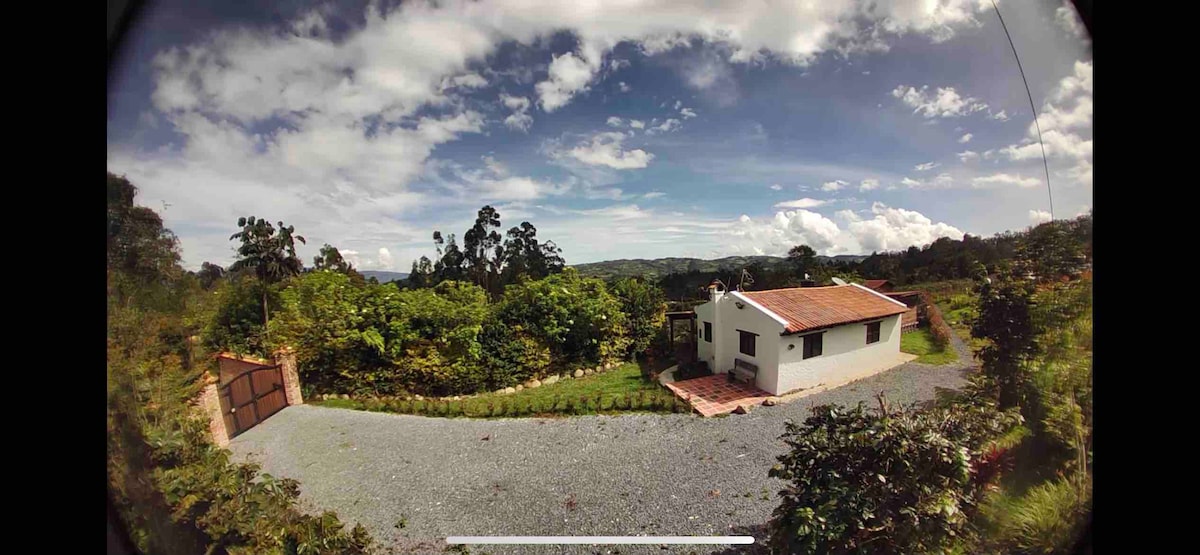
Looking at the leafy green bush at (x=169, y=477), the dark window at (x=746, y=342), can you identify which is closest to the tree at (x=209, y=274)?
the leafy green bush at (x=169, y=477)

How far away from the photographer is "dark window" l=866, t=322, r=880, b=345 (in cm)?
207

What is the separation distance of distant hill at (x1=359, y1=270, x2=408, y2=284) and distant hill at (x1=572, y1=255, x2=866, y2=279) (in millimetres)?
1029

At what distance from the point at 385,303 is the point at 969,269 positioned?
3.17 m

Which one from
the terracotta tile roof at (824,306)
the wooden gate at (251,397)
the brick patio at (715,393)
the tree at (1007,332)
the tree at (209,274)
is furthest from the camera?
the brick patio at (715,393)

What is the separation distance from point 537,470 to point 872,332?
6.89 feet

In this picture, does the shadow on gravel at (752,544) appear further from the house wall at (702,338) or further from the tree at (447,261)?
the tree at (447,261)

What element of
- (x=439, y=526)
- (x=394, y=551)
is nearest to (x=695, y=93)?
(x=439, y=526)

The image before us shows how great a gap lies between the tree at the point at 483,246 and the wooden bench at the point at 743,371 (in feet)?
5.25

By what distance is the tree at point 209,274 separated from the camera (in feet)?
6.13

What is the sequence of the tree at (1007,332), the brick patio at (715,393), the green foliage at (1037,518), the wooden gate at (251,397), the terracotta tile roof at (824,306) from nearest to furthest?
1. the green foliage at (1037,518)
2. the tree at (1007,332)
3. the wooden gate at (251,397)
4. the terracotta tile roof at (824,306)
5. the brick patio at (715,393)

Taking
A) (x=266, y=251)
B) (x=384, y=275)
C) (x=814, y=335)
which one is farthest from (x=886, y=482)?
(x=266, y=251)

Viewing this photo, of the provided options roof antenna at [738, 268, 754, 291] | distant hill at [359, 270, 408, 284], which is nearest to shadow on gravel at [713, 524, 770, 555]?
roof antenna at [738, 268, 754, 291]

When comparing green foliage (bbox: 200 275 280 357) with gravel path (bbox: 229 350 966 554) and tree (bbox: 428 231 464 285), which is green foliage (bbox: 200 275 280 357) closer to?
gravel path (bbox: 229 350 966 554)
